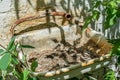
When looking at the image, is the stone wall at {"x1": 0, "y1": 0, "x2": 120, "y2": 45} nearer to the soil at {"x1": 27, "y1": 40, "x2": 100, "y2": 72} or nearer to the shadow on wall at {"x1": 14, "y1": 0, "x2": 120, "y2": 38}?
the shadow on wall at {"x1": 14, "y1": 0, "x2": 120, "y2": 38}

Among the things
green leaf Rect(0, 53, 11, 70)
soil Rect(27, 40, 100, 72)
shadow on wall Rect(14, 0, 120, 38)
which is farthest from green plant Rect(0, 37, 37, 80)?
shadow on wall Rect(14, 0, 120, 38)

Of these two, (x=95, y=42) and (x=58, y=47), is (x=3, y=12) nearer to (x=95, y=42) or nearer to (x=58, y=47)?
(x=58, y=47)

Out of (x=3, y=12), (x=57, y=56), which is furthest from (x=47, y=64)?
(x=3, y=12)

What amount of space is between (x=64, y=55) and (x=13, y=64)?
72cm

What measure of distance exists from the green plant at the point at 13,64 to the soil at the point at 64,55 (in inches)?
14.0

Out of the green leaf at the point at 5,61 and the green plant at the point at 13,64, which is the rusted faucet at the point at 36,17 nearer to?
the green plant at the point at 13,64

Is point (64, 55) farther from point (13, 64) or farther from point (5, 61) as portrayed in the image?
point (5, 61)

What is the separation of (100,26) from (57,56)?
524mm

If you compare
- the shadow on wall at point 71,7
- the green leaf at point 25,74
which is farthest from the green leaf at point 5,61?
the shadow on wall at point 71,7

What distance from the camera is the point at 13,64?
2.00 meters

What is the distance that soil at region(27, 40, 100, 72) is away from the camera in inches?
99.7

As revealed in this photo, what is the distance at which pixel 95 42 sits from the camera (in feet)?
8.73

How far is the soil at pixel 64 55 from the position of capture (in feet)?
8.31

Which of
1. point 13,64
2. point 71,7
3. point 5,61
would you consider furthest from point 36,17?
point 5,61
